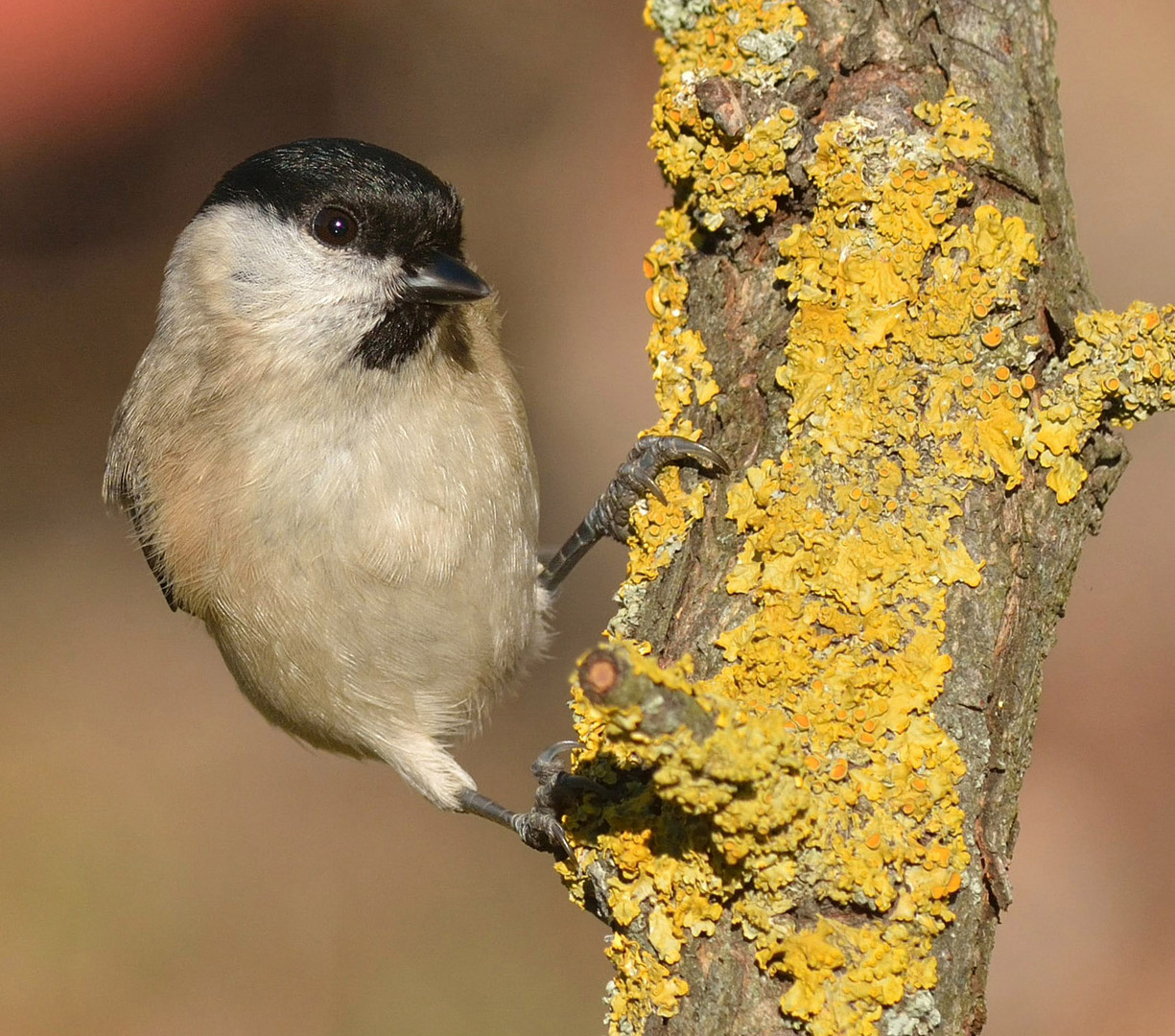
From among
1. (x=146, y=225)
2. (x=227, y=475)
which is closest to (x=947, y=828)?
(x=227, y=475)

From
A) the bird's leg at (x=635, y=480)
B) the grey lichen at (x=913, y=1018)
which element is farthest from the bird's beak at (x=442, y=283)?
the grey lichen at (x=913, y=1018)

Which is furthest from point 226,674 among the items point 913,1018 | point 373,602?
point 913,1018

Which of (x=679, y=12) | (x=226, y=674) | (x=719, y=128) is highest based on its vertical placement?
(x=679, y=12)

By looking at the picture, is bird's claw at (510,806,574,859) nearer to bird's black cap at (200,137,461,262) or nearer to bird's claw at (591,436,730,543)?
bird's claw at (591,436,730,543)

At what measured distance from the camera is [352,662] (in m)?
2.41

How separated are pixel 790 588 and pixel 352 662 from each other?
3.65ft

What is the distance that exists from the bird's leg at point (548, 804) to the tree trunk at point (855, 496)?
1.6 inches

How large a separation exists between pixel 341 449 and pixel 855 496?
3.26ft

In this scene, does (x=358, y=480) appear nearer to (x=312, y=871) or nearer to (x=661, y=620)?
(x=661, y=620)

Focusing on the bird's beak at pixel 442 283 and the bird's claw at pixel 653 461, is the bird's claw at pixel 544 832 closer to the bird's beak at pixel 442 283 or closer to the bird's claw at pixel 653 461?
the bird's claw at pixel 653 461

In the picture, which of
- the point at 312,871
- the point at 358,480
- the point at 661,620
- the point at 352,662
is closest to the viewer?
the point at 661,620

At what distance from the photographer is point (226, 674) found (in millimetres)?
4609

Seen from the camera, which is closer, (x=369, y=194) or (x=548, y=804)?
(x=548, y=804)

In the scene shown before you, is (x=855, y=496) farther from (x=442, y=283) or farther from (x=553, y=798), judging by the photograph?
(x=442, y=283)
